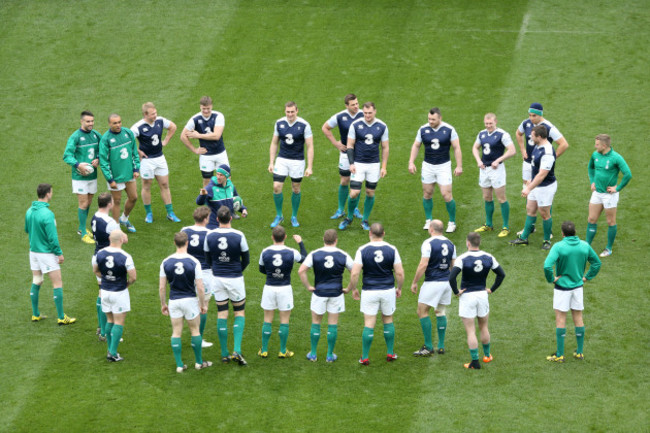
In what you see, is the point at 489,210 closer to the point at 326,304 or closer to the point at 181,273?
the point at 326,304

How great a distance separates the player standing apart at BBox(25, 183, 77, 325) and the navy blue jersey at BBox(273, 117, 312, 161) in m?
4.77

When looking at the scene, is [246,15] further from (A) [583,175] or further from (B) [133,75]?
(A) [583,175]

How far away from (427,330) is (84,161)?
7.37 m

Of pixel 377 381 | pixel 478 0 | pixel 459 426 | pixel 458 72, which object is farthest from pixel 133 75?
pixel 459 426

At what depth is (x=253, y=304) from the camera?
1488 centimetres

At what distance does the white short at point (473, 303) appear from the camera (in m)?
12.6

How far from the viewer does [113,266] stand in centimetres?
1260

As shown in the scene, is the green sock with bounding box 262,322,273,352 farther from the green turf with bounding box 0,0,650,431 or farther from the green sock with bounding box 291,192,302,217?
the green sock with bounding box 291,192,302,217

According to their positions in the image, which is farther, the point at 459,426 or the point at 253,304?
the point at 253,304

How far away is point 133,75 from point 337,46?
522cm

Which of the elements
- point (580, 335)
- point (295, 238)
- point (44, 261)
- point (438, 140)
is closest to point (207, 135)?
point (438, 140)

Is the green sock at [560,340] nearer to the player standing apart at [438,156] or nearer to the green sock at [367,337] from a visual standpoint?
the green sock at [367,337]

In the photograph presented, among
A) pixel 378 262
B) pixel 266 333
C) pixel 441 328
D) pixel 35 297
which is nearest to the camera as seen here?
pixel 378 262

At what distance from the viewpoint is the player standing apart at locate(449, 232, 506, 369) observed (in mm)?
12484
